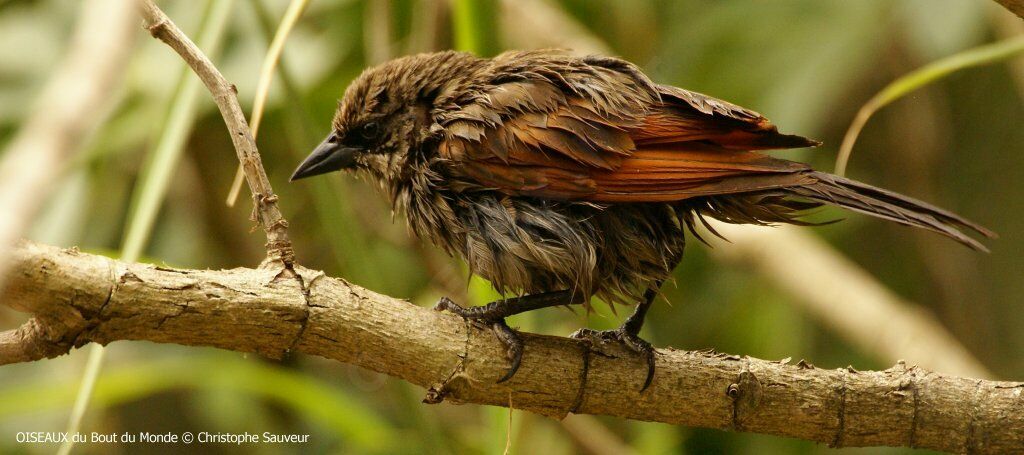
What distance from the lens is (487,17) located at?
3.05 meters

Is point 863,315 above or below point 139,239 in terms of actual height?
above

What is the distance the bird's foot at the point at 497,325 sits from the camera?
2.19m

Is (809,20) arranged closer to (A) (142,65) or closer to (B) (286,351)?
(A) (142,65)

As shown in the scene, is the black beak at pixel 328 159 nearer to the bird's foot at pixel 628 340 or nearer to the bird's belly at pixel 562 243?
the bird's belly at pixel 562 243

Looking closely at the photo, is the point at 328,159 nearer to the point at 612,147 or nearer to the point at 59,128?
the point at 612,147

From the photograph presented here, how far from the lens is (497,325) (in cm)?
227

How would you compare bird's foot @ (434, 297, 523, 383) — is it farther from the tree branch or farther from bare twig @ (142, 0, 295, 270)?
the tree branch

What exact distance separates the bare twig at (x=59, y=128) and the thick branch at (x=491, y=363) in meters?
1.10

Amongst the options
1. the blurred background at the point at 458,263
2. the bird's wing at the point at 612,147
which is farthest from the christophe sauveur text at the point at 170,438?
the bird's wing at the point at 612,147

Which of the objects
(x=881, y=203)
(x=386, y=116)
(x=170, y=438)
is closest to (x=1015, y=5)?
(x=881, y=203)

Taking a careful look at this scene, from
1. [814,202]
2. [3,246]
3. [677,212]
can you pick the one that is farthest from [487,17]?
[3,246]

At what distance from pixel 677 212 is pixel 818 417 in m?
0.64

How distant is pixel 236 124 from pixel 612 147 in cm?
99

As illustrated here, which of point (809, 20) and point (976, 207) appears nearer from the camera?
point (809, 20)
